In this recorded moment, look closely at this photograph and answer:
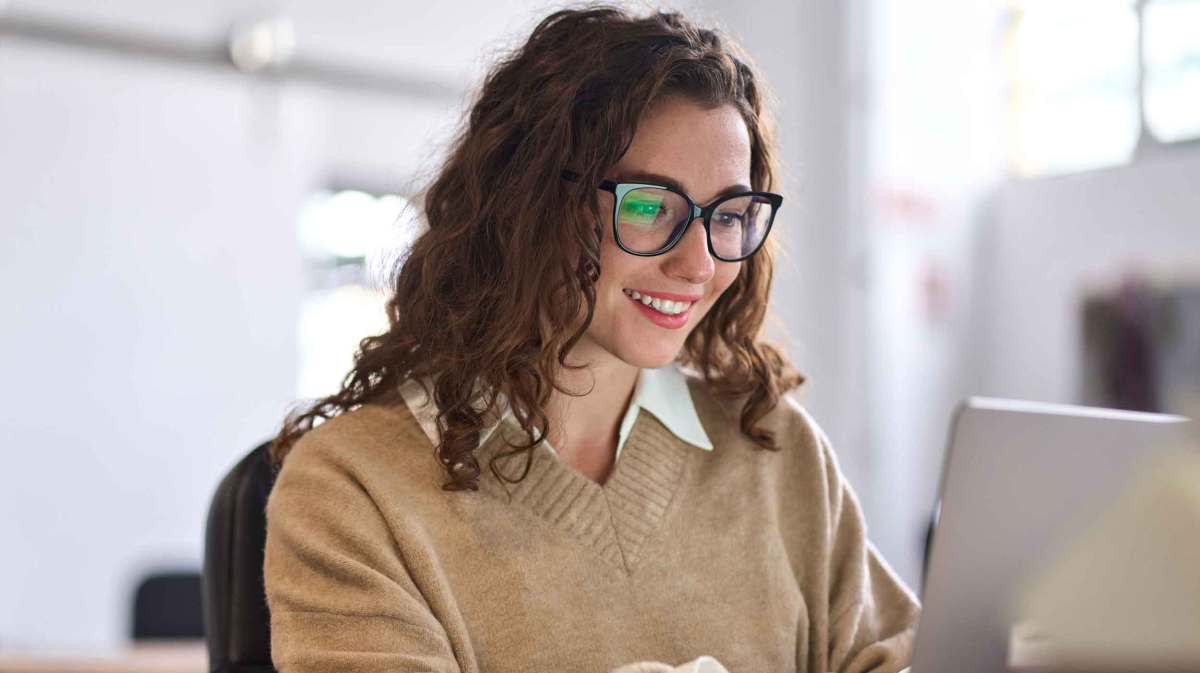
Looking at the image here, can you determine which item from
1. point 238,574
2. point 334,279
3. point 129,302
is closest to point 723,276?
point 238,574

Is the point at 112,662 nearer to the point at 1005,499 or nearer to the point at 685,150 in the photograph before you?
the point at 685,150

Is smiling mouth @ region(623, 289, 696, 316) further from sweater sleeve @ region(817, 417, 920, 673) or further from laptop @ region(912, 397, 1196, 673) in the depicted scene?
laptop @ region(912, 397, 1196, 673)

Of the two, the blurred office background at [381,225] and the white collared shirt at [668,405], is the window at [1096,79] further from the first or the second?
the white collared shirt at [668,405]

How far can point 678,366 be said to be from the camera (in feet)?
5.96

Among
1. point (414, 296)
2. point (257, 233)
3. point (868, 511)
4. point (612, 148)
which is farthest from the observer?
point (868, 511)

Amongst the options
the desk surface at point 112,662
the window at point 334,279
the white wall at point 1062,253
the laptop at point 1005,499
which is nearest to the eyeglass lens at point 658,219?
the laptop at point 1005,499

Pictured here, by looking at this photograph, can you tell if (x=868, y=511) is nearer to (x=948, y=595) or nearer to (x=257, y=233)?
(x=257, y=233)

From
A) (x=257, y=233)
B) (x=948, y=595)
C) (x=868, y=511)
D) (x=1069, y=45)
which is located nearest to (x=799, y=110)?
(x=1069, y=45)

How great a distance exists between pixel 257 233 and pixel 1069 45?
339cm

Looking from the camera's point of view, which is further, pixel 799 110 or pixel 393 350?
pixel 799 110

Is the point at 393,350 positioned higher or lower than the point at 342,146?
lower

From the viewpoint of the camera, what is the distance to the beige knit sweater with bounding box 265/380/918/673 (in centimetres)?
140

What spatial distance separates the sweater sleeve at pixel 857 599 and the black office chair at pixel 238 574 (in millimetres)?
708

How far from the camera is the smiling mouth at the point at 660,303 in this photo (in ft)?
5.05
